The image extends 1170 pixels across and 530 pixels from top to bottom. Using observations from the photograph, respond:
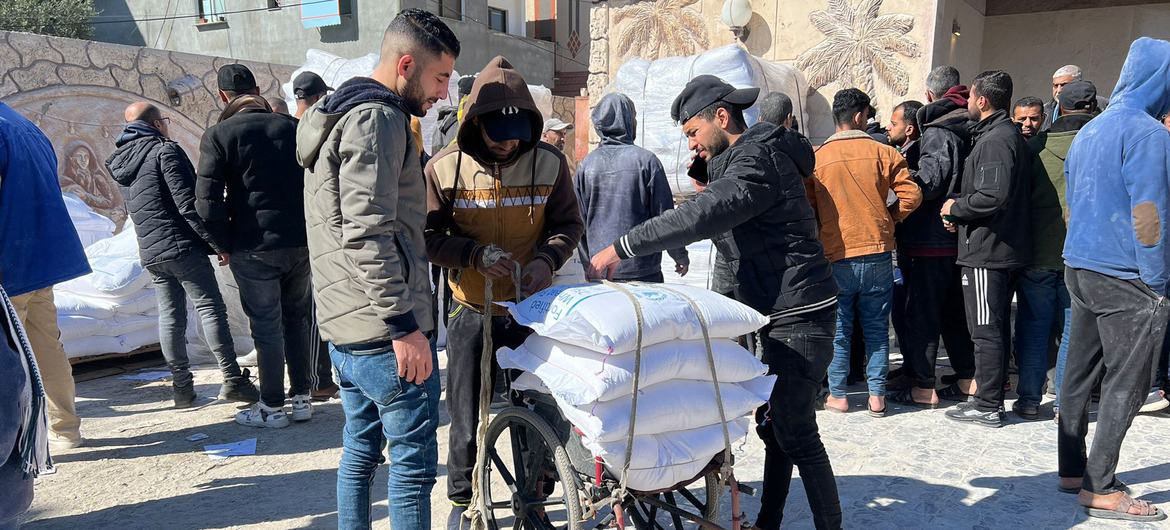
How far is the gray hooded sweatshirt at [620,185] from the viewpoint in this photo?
426 cm

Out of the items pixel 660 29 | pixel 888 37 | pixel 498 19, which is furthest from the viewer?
pixel 498 19

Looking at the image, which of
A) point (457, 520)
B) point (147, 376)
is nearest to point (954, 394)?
point (457, 520)

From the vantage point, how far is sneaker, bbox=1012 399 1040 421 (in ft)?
14.0

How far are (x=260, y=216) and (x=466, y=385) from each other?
6.47 ft

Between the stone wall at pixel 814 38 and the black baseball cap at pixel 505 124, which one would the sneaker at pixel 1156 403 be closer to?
the stone wall at pixel 814 38

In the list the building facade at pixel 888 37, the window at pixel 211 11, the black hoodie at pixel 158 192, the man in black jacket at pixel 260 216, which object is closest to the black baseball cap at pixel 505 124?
the man in black jacket at pixel 260 216

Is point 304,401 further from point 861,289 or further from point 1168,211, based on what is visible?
point 1168,211

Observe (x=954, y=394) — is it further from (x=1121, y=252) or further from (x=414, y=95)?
(x=414, y=95)

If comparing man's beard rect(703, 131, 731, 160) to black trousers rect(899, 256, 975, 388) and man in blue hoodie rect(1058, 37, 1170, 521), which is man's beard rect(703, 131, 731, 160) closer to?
man in blue hoodie rect(1058, 37, 1170, 521)

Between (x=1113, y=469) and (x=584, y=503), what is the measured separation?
92.0 inches

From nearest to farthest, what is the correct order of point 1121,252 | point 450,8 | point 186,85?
point 1121,252
point 186,85
point 450,8

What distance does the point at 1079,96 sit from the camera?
4180 millimetres

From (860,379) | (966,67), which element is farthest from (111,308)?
(966,67)

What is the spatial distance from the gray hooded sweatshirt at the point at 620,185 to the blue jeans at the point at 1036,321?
7.17 feet
